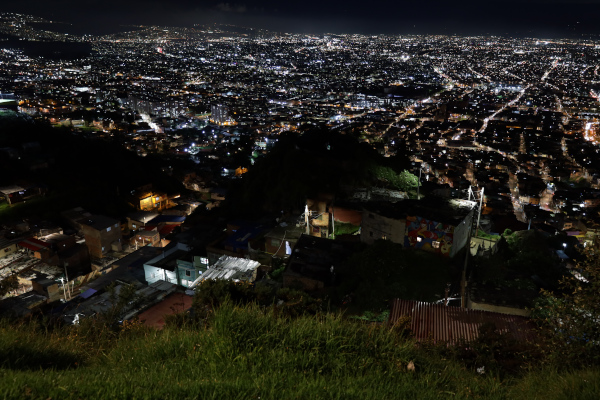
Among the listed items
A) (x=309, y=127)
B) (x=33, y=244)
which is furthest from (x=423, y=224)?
(x=309, y=127)

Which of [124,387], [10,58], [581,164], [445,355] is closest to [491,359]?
[445,355]

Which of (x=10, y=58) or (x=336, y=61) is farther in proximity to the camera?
(x=336, y=61)

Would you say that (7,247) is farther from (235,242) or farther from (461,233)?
(461,233)

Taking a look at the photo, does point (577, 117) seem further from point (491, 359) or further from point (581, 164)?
point (491, 359)

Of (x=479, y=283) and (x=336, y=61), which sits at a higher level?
(x=336, y=61)

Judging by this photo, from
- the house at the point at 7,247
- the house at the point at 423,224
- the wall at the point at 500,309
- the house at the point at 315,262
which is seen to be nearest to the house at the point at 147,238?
the house at the point at 7,247

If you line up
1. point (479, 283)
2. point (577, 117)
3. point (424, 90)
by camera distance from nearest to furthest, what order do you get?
point (479, 283), point (577, 117), point (424, 90)

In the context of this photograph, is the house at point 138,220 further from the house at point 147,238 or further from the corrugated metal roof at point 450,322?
the corrugated metal roof at point 450,322
